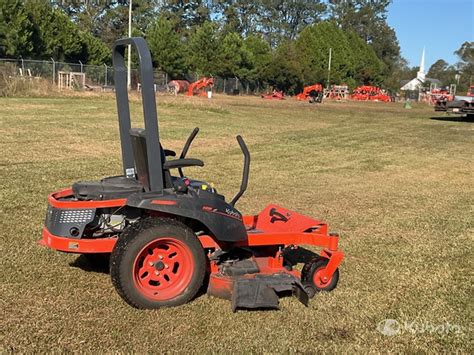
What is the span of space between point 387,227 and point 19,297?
455 centimetres

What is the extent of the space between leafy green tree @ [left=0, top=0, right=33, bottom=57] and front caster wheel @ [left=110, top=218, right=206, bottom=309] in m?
46.3

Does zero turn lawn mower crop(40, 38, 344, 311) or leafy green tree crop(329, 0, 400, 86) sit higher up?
leafy green tree crop(329, 0, 400, 86)

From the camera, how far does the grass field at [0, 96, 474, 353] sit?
12.4ft

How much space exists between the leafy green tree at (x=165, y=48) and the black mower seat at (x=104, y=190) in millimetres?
53925

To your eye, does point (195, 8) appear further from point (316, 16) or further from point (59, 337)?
point (59, 337)

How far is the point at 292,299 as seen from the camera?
4488 millimetres

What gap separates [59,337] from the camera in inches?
143

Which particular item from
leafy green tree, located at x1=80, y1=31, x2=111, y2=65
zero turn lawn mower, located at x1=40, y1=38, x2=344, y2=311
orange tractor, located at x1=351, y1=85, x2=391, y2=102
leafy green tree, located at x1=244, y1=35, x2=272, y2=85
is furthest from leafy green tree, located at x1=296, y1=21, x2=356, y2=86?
zero turn lawn mower, located at x1=40, y1=38, x2=344, y2=311

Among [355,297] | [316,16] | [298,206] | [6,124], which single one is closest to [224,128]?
[6,124]

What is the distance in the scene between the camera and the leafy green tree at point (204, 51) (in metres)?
61.1

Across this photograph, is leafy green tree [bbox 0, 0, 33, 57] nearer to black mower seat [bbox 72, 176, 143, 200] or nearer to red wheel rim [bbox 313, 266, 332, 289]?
black mower seat [bbox 72, 176, 143, 200]

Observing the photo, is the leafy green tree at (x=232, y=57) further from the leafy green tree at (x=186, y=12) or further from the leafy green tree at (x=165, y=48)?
the leafy green tree at (x=186, y=12)

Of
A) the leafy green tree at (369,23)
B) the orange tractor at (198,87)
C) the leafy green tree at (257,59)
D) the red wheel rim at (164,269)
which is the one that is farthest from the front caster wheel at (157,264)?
the leafy green tree at (369,23)

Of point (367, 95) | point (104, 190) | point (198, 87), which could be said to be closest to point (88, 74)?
point (198, 87)
